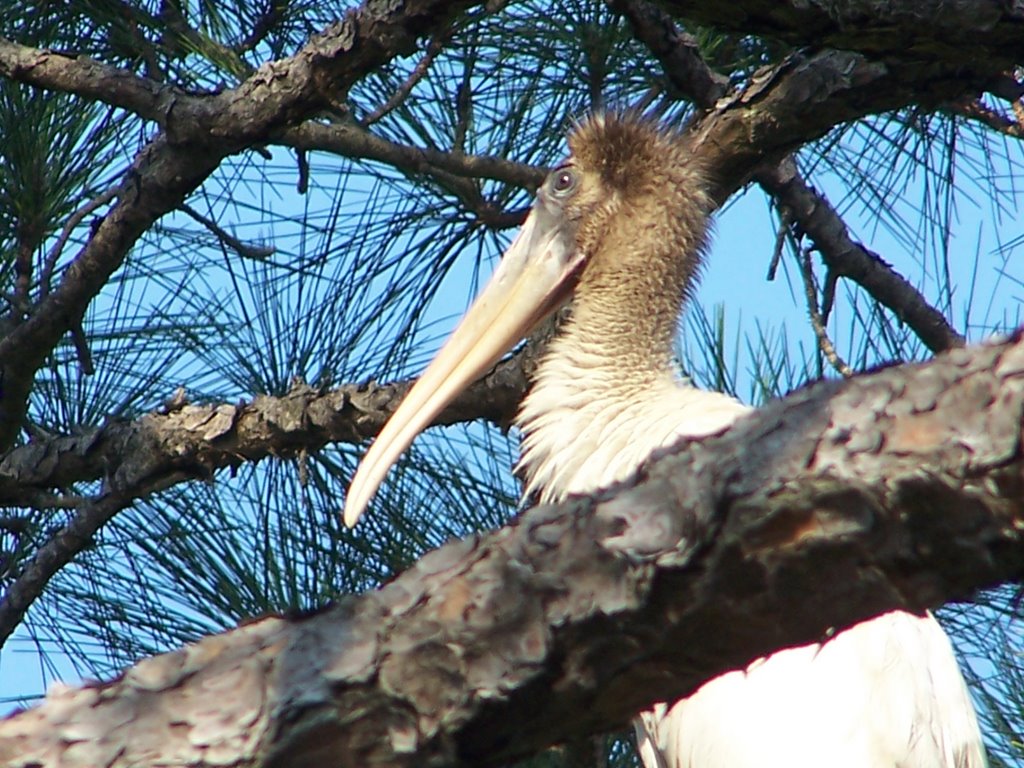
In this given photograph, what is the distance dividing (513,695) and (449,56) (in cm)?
267

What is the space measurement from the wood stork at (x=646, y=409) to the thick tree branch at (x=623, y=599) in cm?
129

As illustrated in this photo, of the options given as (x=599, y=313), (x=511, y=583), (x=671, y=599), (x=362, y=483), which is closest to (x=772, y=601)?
(x=671, y=599)

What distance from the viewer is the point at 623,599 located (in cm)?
119

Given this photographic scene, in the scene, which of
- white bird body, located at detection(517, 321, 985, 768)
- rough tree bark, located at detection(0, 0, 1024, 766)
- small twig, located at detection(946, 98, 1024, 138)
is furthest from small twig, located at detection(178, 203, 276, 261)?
rough tree bark, located at detection(0, 0, 1024, 766)

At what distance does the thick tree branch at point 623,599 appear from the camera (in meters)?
1.12

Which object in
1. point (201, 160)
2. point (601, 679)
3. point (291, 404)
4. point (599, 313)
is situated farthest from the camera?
point (599, 313)

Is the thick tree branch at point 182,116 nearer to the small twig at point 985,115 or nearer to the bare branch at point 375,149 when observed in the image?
the bare branch at point 375,149

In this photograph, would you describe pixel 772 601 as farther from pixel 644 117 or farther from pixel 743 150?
pixel 644 117

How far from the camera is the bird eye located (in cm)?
355

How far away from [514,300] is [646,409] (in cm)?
43

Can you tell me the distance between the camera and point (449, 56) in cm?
373

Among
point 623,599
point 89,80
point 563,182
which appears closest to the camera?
point 623,599

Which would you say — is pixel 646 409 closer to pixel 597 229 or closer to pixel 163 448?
pixel 597 229

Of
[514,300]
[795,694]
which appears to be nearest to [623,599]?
[795,694]
